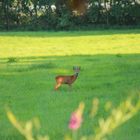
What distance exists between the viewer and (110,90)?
8.83 metres

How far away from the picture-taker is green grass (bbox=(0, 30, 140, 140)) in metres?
6.24

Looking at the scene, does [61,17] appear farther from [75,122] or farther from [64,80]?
[75,122]

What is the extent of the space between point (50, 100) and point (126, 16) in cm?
2276

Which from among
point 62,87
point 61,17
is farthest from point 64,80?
point 61,17

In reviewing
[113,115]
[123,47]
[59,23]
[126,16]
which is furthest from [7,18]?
[113,115]

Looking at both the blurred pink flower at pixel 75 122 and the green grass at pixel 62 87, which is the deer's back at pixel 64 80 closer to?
the green grass at pixel 62 87

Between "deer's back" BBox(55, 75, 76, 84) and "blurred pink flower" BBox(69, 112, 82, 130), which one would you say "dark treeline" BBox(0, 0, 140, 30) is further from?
"blurred pink flower" BBox(69, 112, 82, 130)

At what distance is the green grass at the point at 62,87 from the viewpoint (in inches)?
246

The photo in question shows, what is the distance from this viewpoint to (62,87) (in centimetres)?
927

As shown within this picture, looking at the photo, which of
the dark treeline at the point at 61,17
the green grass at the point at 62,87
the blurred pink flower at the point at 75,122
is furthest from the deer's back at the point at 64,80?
the dark treeline at the point at 61,17

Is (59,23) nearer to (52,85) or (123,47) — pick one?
(123,47)

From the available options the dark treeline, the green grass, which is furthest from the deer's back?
the dark treeline

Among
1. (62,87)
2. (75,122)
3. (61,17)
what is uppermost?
(75,122)

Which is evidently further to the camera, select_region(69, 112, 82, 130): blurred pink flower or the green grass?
the green grass
